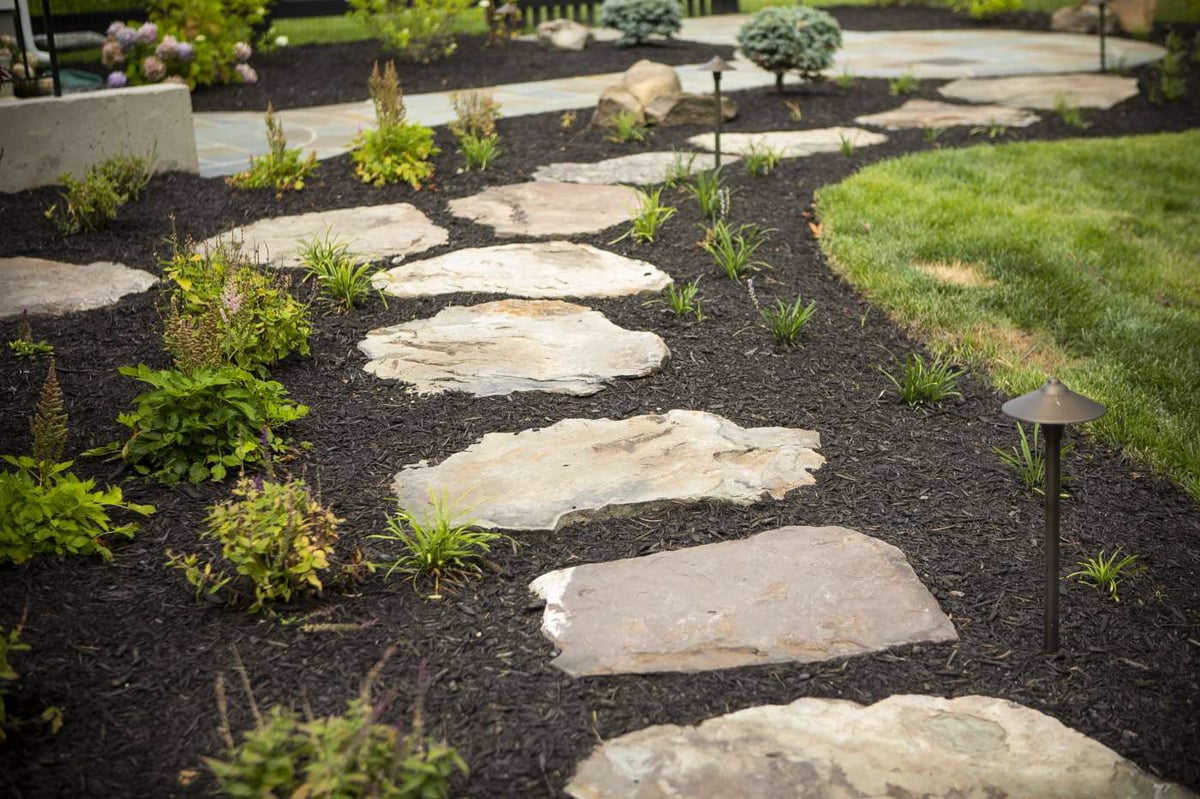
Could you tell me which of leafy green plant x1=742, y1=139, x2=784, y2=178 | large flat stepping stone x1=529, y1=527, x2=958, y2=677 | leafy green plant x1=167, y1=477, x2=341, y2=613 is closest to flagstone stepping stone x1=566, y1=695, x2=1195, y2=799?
large flat stepping stone x1=529, y1=527, x2=958, y2=677

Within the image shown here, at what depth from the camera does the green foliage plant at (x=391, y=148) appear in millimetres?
6129

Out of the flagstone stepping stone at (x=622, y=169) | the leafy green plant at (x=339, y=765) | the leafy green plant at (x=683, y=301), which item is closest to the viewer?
the leafy green plant at (x=339, y=765)

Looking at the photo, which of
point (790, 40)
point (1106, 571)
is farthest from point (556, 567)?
point (790, 40)

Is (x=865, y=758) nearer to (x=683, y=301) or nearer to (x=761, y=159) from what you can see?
(x=683, y=301)

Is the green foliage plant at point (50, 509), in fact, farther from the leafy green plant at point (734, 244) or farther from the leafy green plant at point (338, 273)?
the leafy green plant at point (734, 244)

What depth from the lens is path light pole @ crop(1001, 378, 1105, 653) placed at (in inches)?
90.4

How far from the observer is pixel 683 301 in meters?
4.40

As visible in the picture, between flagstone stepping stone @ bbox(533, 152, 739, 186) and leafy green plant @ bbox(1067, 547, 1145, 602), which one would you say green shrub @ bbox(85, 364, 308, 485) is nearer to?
leafy green plant @ bbox(1067, 547, 1145, 602)

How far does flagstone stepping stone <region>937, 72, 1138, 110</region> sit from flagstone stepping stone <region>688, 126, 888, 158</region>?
1937 mm

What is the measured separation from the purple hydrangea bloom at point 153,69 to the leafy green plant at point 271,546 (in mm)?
6536

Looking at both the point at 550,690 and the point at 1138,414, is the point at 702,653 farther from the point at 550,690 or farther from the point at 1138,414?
the point at 1138,414

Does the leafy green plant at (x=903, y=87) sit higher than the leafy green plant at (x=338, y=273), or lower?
higher

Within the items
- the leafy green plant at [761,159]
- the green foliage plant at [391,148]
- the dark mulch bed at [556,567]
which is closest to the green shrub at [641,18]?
the leafy green plant at [761,159]

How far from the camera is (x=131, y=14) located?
11.2m
